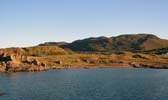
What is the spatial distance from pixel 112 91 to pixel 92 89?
10.6m

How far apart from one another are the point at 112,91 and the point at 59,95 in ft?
76.5

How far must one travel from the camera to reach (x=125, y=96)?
127438 mm

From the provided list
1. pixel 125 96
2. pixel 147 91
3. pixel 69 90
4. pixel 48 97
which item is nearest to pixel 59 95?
pixel 48 97

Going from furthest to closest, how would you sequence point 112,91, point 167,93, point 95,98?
point 112,91
point 167,93
point 95,98

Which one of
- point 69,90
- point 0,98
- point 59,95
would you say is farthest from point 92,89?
point 0,98

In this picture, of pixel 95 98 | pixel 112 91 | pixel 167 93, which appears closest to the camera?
pixel 95 98

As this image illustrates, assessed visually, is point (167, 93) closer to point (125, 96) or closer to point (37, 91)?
point (125, 96)

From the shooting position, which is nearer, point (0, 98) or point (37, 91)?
point (0, 98)

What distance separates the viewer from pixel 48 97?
5059 inches

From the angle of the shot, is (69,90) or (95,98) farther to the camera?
(69,90)

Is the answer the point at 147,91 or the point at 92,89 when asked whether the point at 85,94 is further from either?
the point at 147,91

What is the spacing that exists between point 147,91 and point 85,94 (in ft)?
86.6

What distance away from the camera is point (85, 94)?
134625 mm

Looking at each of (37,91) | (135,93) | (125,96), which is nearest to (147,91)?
(135,93)
